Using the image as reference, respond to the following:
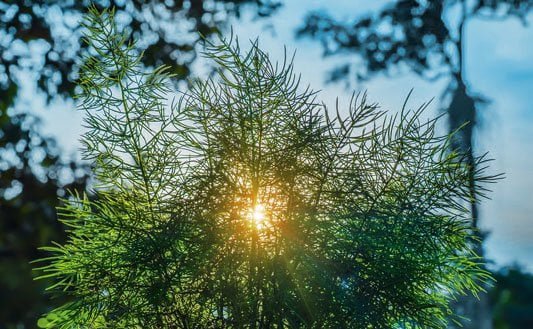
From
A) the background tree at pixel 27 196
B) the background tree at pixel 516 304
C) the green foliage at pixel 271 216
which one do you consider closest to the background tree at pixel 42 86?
the background tree at pixel 27 196

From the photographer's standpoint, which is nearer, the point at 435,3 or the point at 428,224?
the point at 428,224

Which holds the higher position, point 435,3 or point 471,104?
point 435,3

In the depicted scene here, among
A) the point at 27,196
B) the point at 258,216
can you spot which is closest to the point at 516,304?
the point at 27,196

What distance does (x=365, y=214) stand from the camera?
2.27 feet

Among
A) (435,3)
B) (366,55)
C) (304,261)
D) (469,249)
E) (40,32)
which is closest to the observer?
(304,261)

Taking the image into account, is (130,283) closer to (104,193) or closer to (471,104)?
(104,193)

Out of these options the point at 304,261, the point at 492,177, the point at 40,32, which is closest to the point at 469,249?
the point at 492,177

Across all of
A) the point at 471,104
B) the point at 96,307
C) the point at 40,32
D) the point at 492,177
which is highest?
the point at 471,104

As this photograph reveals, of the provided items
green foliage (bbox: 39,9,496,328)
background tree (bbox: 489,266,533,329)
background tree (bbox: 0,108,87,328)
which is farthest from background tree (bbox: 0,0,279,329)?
background tree (bbox: 489,266,533,329)

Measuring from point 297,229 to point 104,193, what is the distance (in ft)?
0.74

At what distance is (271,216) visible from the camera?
69 cm

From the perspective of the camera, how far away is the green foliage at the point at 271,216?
68cm

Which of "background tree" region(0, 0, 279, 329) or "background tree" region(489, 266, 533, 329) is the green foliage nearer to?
"background tree" region(0, 0, 279, 329)

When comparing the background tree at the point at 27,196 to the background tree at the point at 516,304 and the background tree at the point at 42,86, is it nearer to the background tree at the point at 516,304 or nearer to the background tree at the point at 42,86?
the background tree at the point at 42,86
